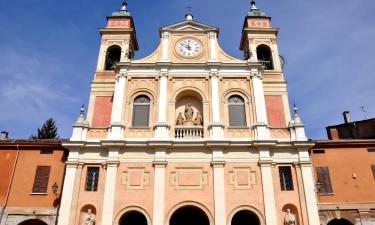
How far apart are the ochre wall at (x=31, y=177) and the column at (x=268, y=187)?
1104 cm

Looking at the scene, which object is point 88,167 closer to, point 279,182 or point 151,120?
point 151,120

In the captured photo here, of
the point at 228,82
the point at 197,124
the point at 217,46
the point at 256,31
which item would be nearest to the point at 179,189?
the point at 197,124

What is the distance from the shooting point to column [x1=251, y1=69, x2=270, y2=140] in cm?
1905

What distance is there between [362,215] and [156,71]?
1411cm

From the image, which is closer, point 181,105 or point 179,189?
point 179,189

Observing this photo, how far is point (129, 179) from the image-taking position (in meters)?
18.0

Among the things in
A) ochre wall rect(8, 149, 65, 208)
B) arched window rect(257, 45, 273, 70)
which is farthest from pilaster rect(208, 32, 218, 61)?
ochre wall rect(8, 149, 65, 208)

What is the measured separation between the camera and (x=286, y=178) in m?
18.5

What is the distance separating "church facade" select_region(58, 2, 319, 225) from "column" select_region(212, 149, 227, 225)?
2.0 inches

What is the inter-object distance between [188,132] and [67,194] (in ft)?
23.0

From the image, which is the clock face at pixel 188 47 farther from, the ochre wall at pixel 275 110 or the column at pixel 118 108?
the ochre wall at pixel 275 110

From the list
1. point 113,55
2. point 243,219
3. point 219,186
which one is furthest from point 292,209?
point 113,55

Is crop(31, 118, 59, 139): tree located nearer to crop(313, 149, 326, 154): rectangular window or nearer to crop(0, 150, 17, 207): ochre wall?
crop(0, 150, 17, 207): ochre wall

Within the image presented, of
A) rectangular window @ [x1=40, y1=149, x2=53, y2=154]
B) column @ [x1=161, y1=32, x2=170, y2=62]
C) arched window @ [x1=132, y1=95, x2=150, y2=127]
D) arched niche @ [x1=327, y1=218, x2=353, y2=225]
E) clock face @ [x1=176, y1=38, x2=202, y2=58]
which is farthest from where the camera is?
clock face @ [x1=176, y1=38, x2=202, y2=58]
